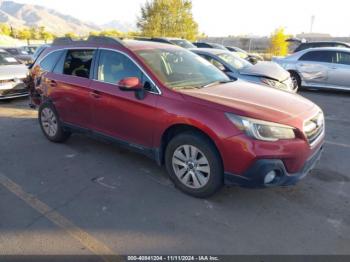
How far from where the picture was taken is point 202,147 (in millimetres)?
3461

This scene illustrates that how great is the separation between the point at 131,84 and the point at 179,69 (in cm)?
84

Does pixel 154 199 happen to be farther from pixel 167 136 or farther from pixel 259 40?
pixel 259 40

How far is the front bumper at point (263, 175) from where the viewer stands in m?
3.17

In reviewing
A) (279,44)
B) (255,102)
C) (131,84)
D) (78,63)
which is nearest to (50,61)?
(78,63)

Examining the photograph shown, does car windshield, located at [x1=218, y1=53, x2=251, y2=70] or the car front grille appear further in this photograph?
car windshield, located at [x1=218, y1=53, x2=251, y2=70]

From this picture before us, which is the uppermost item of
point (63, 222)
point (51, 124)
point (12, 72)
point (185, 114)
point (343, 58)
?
point (343, 58)

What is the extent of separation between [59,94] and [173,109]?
2.41m

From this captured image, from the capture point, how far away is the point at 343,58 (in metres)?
10.5

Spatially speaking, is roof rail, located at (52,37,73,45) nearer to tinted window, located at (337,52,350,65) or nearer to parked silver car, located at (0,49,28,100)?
parked silver car, located at (0,49,28,100)

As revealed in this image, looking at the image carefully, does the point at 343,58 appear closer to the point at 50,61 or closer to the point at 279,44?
the point at 50,61

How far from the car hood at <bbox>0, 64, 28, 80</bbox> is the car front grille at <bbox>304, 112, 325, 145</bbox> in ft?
26.4

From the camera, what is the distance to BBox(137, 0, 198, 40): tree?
3147 centimetres

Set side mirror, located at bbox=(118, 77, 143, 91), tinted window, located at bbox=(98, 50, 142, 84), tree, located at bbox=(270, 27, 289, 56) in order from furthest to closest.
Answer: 1. tree, located at bbox=(270, 27, 289, 56)
2. tinted window, located at bbox=(98, 50, 142, 84)
3. side mirror, located at bbox=(118, 77, 143, 91)

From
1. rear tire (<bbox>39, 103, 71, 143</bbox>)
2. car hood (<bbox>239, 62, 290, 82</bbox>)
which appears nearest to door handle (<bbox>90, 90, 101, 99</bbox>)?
rear tire (<bbox>39, 103, 71, 143</bbox>)
